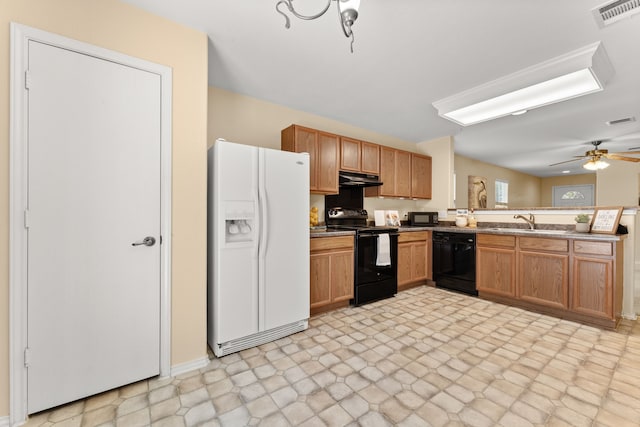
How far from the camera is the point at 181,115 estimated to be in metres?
1.91

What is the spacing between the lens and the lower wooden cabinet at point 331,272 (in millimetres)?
2873

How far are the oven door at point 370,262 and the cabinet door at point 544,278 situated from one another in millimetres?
1481

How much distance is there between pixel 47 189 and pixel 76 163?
0.20m

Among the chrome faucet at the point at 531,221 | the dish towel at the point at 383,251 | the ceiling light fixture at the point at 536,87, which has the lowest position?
the dish towel at the point at 383,251

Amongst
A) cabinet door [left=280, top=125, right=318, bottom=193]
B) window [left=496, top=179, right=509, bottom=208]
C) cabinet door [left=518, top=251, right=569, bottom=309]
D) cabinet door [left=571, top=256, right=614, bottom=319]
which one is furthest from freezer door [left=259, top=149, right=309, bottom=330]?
window [left=496, top=179, right=509, bottom=208]

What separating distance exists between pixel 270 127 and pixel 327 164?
86 cm

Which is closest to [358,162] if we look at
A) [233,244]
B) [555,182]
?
[233,244]

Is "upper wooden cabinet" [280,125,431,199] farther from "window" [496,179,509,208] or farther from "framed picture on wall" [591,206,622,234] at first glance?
"window" [496,179,509,208]

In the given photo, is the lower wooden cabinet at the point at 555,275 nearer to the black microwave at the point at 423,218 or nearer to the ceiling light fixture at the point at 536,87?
the black microwave at the point at 423,218

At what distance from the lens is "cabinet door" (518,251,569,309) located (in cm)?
282

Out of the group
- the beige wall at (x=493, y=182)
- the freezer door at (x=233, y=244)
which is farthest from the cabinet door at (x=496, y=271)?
the freezer door at (x=233, y=244)

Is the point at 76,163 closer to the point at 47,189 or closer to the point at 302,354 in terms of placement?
the point at 47,189

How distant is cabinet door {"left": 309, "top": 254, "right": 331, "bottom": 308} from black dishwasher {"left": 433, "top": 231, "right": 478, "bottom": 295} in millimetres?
1999

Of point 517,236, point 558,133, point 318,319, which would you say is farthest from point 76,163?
point 558,133
